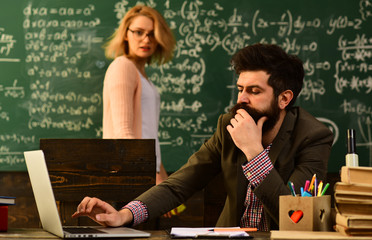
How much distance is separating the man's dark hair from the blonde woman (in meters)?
1.08

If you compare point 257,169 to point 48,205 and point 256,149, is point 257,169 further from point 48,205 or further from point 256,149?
point 48,205

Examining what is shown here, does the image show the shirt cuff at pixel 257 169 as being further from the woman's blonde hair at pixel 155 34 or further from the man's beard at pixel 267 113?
the woman's blonde hair at pixel 155 34

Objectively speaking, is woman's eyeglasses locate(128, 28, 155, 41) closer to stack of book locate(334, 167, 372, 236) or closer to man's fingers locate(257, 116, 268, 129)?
man's fingers locate(257, 116, 268, 129)

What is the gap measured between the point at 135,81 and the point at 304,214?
1860 mm

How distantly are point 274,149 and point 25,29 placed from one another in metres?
2.43

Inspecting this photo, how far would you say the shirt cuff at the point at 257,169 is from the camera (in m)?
1.88

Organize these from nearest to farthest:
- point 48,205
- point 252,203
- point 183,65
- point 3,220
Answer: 1. point 48,205
2. point 3,220
3. point 252,203
4. point 183,65

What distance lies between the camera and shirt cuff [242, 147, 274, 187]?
1875 millimetres

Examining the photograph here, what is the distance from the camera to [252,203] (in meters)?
2.02

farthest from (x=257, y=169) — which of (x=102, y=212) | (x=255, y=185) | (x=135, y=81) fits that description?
(x=135, y=81)

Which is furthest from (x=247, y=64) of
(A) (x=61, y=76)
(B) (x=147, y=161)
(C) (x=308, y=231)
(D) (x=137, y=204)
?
(A) (x=61, y=76)

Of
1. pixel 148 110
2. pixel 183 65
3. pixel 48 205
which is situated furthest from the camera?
pixel 183 65

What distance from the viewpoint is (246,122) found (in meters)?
2.04

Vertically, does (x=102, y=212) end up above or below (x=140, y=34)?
below
